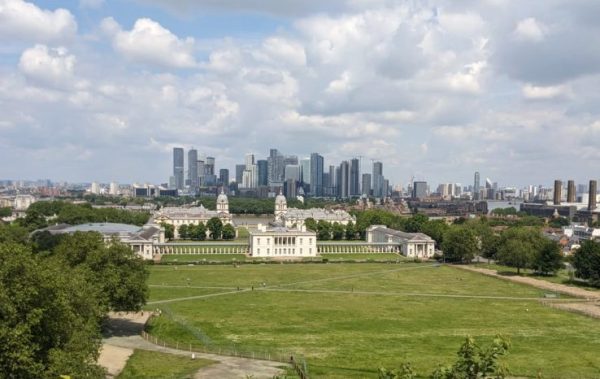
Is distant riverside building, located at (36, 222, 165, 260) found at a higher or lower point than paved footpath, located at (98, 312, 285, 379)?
higher

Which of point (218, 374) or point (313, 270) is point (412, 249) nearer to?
point (313, 270)

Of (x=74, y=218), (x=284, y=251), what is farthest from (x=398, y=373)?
(x=74, y=218)

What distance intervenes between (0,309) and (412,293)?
58454 mm

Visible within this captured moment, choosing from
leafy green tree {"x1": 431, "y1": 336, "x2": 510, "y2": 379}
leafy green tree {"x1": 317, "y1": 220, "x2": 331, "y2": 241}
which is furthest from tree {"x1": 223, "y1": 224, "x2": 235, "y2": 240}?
leafy green tree {"x1": 431, "y1": 336, "x2": 510, "y2": 379}

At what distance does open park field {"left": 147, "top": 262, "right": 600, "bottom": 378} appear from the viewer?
46.4 m

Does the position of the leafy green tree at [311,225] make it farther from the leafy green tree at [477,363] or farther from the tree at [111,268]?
the leafy green tree at [477,363]

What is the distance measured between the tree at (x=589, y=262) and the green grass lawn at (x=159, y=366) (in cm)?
6499

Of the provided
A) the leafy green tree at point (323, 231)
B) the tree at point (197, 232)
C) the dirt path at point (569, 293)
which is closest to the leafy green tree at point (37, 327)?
the dirt path at point (569, 293)

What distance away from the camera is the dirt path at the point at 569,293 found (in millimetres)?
67562

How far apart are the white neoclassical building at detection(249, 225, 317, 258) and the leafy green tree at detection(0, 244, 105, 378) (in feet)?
312

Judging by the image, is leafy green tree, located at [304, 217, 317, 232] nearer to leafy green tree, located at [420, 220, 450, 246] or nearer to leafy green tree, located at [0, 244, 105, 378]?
leafy green tree, located at [420, 220, 450, 246]

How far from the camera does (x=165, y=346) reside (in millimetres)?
49062

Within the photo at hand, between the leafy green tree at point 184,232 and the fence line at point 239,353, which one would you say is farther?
the leafy green tree at point 184,232

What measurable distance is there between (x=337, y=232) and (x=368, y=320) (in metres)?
105
